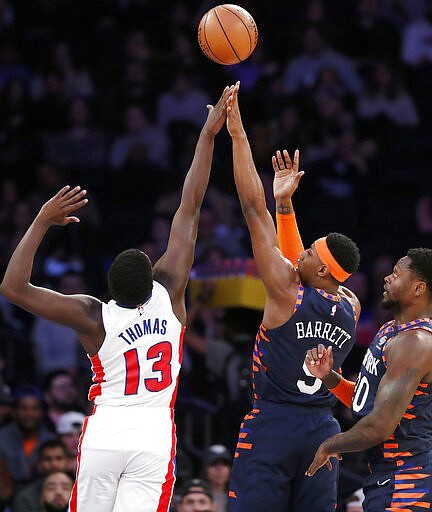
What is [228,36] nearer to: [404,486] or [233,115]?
[233,115]

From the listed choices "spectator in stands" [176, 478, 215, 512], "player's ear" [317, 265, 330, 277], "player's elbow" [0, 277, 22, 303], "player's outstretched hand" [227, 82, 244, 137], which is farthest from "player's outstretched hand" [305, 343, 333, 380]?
"spectator in stands" [176, 478, 215, 512]

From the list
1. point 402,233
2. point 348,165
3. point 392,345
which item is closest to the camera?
point 392,345

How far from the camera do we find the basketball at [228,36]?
7.32 meters

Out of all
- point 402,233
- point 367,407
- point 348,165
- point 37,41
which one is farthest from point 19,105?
point 367,407

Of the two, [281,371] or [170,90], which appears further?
[170,90]

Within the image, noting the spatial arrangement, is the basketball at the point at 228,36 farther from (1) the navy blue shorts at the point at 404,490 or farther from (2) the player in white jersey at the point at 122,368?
(1) the navy blue shorts at the point at 404,490

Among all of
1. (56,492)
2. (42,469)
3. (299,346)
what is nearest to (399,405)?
(299,346)

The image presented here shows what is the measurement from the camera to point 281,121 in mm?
14406

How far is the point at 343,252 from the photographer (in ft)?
21.3

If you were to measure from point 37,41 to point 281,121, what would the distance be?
4099 millimetres

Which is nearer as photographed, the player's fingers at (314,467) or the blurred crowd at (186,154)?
the player's fingers at (314,467)

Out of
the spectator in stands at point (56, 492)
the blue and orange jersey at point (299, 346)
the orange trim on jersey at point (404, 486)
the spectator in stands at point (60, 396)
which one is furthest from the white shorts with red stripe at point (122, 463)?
the spectator in stands at point (60, 396)

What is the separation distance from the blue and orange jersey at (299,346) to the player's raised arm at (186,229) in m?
0.56

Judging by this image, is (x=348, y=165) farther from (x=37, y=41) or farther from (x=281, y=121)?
(x=37, y=41)
